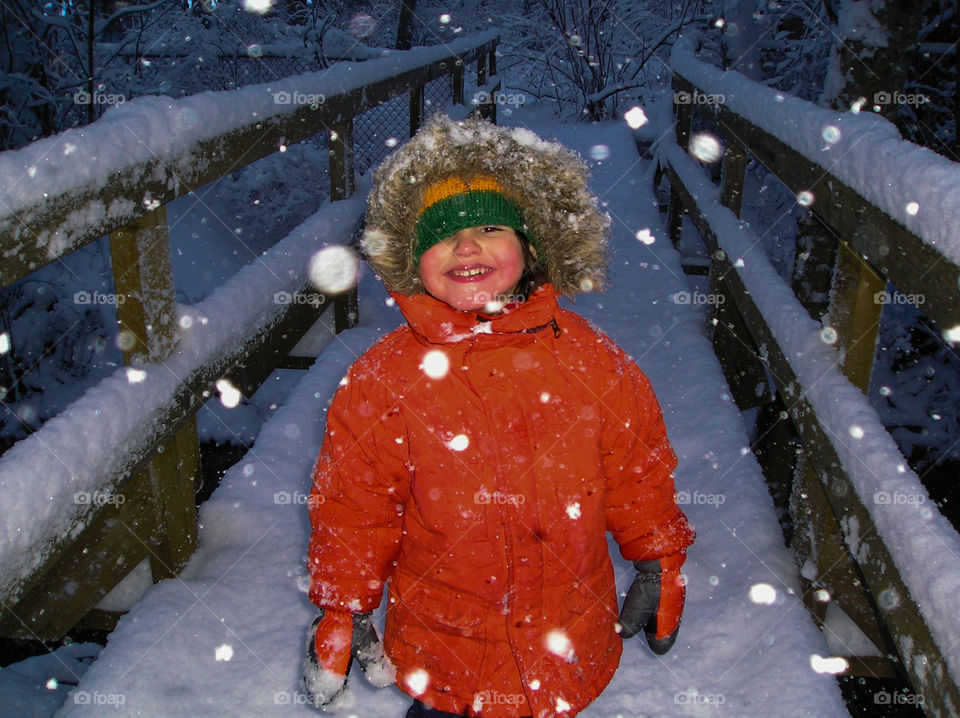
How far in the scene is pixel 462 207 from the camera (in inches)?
64.2

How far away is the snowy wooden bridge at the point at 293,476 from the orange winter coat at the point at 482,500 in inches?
14.2

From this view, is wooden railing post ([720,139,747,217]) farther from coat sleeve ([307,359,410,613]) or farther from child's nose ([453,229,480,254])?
coat sleeve ([307,359,410,613])

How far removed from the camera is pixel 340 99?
3562mm

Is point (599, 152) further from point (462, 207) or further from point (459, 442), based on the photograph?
point (459, 442)

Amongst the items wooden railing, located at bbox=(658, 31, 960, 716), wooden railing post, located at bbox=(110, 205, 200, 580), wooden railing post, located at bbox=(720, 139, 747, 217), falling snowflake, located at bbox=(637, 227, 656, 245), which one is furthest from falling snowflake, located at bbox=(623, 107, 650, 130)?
wooden railing post, located at bbox=(110, 205, 200, 580)

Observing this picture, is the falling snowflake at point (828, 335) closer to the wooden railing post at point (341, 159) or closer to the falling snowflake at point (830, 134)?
the falling snowflake at point (830, 134)

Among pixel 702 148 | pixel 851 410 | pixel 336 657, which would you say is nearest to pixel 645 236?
pixel 702 148

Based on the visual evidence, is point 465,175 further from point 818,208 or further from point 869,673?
point 869,673

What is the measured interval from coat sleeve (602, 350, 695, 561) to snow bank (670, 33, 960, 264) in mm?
584

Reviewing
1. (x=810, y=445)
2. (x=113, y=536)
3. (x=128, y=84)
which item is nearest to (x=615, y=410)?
(x=810, y=445)

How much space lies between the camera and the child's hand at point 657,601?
1.77m

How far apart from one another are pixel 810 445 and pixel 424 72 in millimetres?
4331

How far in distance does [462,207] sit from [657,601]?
923mm

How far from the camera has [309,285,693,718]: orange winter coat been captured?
1.62 metres
